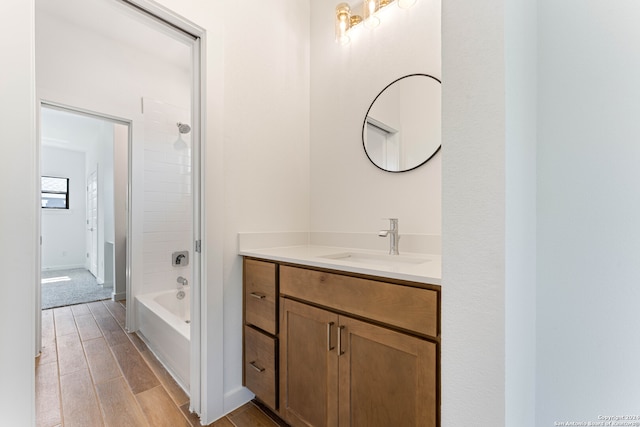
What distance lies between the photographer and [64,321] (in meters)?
2.64

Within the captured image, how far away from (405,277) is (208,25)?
1548 millimetres

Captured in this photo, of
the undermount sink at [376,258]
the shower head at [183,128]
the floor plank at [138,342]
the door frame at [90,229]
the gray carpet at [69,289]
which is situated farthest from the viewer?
the door frame at [90,229]

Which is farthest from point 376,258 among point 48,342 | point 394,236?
point 48,342

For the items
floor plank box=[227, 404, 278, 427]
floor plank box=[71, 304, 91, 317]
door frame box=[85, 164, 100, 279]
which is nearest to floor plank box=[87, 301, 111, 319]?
floor plank box=[71, 304, 91, 317]

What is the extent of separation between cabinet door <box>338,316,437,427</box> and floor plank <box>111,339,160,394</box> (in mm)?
1362

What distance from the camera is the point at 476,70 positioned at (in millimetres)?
525

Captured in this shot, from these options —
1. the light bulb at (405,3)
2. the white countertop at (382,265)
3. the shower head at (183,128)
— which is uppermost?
the light bulb at (405,3)

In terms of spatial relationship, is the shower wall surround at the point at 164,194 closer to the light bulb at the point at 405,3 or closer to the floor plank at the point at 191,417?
the floor plank at the point at 191,417

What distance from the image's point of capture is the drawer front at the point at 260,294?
1326 millimetres

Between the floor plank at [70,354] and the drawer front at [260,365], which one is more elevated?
the drawer front at [260,365]

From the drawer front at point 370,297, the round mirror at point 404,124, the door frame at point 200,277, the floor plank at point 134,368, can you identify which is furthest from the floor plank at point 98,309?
the round mirror at point 404,124

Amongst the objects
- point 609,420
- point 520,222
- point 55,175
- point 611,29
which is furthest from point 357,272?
point 55,175

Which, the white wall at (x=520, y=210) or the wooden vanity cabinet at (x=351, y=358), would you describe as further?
the wooden vanity cabinet at (x=351, y=358)

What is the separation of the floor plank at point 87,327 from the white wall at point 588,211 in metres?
3.09
